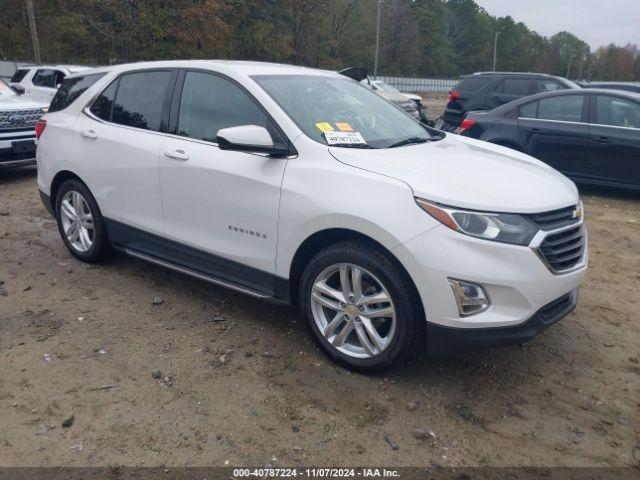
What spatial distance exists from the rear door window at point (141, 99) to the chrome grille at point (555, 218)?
275cm

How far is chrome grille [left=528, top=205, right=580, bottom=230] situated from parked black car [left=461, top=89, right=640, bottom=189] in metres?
5.03

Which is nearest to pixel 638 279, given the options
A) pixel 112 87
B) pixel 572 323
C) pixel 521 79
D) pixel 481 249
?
pixel 572 323

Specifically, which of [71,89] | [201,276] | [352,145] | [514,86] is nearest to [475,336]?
[352,145]

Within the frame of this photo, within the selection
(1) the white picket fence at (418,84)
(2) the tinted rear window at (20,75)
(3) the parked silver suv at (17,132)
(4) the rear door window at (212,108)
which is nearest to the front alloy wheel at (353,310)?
(4) the rear door window at (212,108)

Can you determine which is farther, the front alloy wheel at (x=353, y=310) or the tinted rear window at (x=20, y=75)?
the tinted rear window at (x=20, y=75)

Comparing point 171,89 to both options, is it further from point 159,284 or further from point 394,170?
point 394,170

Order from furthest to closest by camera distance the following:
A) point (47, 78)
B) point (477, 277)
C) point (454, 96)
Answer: point (47, 78) → point (454, 96) → point (477, 277)

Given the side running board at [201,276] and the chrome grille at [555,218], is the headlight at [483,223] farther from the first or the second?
the side running board at [201,276]

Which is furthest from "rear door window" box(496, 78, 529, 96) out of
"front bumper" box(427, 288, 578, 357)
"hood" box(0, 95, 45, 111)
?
"front bumper" box(427, 288, 578, 357)

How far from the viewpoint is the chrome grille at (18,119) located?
8.52 metres

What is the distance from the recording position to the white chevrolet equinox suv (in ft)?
9.88

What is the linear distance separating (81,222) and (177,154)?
5.17 ft

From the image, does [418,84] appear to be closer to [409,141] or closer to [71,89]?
[71,89]

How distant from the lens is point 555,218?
10.6 ft
